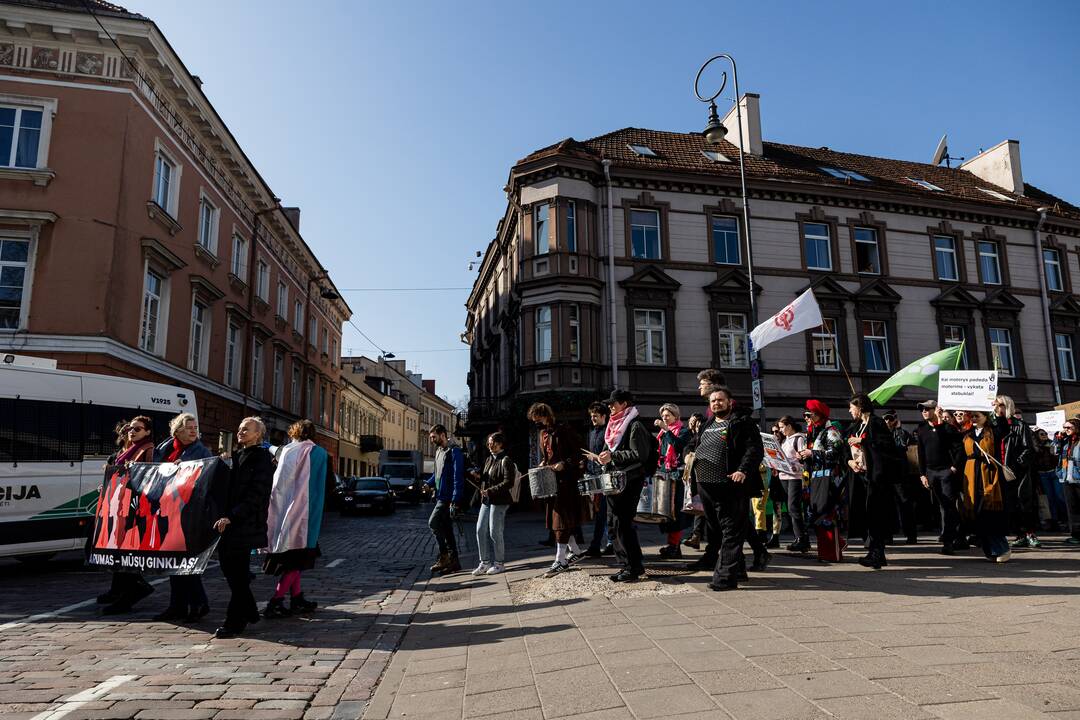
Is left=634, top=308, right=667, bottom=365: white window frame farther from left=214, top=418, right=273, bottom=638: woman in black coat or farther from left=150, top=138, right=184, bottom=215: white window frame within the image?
left=214, top=418, right=273, bottom=638: woman in black coat

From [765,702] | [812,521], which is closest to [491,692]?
[765,702]

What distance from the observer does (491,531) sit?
9.22m

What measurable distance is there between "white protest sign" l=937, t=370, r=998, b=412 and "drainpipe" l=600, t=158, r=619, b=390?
14230 mm

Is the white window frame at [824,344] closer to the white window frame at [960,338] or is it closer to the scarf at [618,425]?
the white window frame at [960,338]

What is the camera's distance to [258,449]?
6109mm

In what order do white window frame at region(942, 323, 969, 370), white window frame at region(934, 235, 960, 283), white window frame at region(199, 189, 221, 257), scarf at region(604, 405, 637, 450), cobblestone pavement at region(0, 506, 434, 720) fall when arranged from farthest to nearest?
white window frame at region(934, 235, 960, 283) → white window frame at region(942, 323, 969, 370) → white window frame at region(199, 189, 221, 257) → scarf at region(604, 405, 637, 450) → cobblestone pavement at region(0, 506, 434, 720)

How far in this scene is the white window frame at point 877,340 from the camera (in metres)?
26.4

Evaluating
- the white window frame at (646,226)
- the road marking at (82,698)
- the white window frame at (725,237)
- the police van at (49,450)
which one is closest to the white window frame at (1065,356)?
the white window frame at (725,237)

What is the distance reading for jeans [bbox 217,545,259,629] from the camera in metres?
5.80

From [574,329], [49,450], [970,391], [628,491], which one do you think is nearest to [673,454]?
[628,491]

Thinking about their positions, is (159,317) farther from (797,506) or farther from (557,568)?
(797,506)

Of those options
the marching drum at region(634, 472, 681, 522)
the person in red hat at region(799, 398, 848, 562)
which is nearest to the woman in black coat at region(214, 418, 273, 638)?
the marching drum at region(634, 472, 681, 522)

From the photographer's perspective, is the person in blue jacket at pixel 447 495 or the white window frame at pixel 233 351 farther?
the white window frame at pixel 233 351

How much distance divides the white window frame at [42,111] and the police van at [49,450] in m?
9.98
